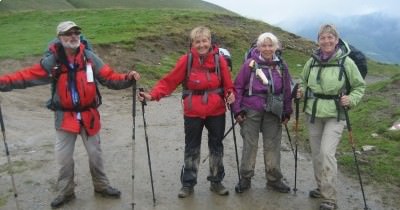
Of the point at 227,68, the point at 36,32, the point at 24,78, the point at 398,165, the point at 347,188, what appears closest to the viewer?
the point at 24,78

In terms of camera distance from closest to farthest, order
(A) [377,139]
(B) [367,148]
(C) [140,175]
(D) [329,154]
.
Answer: (D) [329,154] → (C) [140,175] → (B) [367,148] → (A) [377,139]

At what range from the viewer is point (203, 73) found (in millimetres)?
8891

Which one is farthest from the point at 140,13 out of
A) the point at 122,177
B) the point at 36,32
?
the point at 122,177

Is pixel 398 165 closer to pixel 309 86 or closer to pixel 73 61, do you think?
pixel 309 86

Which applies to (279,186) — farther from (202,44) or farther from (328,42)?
(202,44)

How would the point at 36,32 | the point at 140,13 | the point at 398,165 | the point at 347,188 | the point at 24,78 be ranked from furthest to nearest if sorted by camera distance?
1. the point at 140,13
2. the point at 36,32
3. the point at 398,165
4. the point at 347,188
5. the point at 24,78

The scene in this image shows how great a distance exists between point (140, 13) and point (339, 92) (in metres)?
44.2

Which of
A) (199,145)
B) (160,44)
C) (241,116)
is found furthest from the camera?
(160,44)

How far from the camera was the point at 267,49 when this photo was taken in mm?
9031

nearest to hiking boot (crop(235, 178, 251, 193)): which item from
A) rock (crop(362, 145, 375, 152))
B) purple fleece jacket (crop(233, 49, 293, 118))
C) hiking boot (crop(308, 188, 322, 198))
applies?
hiking boot (crop(308, 188, 322, 198))

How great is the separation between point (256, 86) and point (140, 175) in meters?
3.44

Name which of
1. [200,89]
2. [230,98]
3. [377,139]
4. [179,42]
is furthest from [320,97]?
[179,42]

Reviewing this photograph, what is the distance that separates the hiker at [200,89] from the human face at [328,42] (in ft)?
5.62

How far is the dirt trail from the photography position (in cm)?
933
